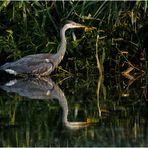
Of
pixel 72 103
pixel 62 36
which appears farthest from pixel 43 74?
pixel 72 103

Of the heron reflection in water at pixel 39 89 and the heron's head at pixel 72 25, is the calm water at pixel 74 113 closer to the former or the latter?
the heron reflection in water at pixel 39 89

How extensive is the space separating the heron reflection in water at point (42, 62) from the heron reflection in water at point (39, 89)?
0.74 ft

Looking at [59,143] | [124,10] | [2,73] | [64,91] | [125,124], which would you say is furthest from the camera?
[2,73]

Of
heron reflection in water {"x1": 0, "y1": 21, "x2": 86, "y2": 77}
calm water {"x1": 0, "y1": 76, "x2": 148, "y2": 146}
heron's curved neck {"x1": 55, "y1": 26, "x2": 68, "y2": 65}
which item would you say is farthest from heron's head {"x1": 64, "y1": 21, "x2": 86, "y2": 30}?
calm water {"x1": 0, "y1": 76, "x2": 148, "y2": 146}

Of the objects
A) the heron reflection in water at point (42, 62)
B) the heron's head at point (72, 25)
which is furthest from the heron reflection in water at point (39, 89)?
the heron's head at point (72, 25)

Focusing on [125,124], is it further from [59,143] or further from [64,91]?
[64,91]

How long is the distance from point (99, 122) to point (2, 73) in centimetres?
522

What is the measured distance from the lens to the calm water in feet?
25.4

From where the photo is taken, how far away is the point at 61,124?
8.66m

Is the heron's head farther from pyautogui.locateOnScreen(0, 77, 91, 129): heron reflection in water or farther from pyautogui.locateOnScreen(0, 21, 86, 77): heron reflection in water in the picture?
pyautogui.locateOnScreen(0, 77, 91, 129): heron reflection in water

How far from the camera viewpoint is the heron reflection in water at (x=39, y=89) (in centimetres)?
1011

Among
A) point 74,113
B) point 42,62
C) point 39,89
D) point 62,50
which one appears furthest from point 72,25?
→ point 74,113

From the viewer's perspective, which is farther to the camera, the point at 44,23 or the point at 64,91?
the point at 44,23

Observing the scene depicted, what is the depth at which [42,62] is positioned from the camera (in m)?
12.9
